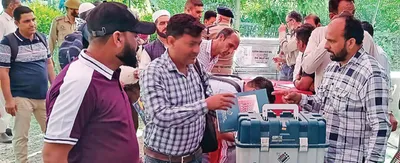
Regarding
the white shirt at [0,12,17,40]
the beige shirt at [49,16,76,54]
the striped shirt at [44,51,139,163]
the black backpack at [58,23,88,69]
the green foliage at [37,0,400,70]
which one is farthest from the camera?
the green foliage at [37,0,400,70]

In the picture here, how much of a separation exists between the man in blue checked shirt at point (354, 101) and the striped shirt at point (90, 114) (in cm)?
118

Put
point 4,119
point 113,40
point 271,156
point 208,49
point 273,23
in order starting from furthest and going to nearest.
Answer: point 273,23 → point 4,119 → point 208,49 → point 271,156 → point 113,40

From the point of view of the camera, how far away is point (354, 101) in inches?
86.3

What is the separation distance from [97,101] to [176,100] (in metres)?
0.62

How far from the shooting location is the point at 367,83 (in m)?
2.14

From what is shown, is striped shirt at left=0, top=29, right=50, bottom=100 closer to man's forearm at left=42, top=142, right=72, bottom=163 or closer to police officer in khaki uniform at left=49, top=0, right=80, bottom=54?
police officer in khaki uniform at left=49, top=0, right=80, bottom=54

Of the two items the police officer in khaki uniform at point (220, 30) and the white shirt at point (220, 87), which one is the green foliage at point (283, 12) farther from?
the white shirt at point (220, 87)

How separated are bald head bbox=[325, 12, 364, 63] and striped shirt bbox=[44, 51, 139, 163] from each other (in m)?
1.24

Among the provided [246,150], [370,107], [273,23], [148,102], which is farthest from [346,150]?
[273,23]

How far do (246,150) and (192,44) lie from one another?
58 centimetres

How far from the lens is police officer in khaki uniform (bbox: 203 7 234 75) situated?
149 inches

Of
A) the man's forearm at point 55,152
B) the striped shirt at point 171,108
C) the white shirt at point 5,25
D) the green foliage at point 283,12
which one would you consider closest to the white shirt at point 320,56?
the striped shirt at point 171,108

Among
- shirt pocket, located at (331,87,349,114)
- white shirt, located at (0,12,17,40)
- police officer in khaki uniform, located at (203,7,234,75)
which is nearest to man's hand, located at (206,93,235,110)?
shirt pocket, located at (331,87,349,114)

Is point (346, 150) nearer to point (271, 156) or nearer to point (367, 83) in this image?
point (367, 83)
